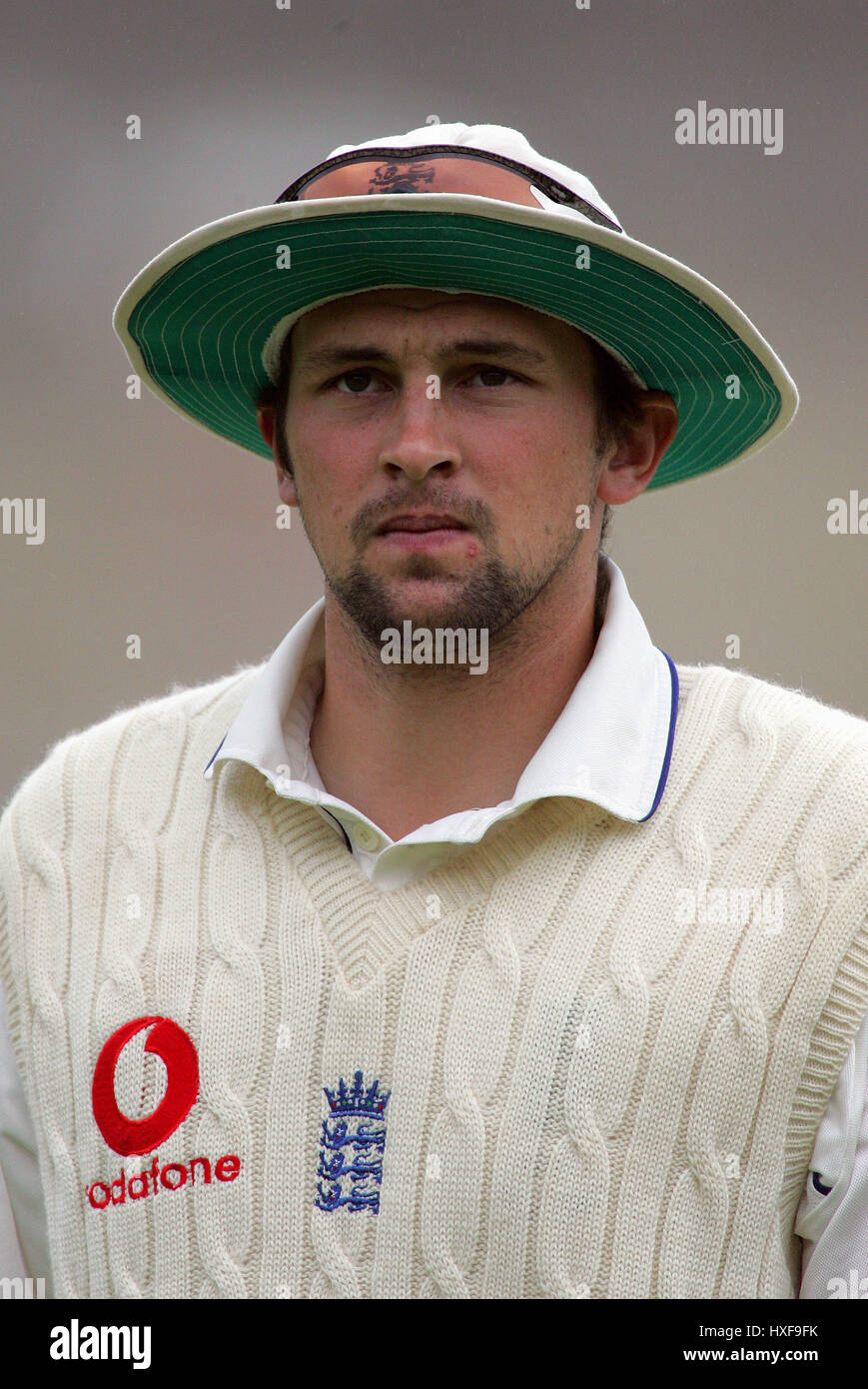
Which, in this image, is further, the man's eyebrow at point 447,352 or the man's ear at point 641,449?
the man's ear at point 641,449

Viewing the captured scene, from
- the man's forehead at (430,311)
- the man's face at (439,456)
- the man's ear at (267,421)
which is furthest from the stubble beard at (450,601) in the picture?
the man's ear at (267,421)

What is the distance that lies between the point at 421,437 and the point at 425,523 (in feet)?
0.27

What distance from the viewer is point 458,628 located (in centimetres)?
150

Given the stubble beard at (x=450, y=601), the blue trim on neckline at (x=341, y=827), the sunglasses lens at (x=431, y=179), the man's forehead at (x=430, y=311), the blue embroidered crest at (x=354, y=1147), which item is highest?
the sunglasses lens at (x=431, y=179)

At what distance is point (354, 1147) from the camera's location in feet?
4.58

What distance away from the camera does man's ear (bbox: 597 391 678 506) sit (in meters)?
1.67

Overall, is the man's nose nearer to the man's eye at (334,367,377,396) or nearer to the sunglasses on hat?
the man's eye at (334,367,377,396)

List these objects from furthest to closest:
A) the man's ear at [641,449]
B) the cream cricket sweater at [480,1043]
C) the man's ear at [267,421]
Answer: the man's ear at [267,421], the man's ear at [641,449], the cream cricket sweater at [480,1043]

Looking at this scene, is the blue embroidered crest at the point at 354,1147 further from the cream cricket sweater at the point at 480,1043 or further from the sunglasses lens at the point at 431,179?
the sunglasses lens at the point at 431,179

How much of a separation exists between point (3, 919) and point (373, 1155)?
53 cm

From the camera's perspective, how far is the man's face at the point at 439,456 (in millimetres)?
1465

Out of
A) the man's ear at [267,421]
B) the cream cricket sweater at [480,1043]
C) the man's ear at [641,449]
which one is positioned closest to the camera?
the cream cricket sweater at [480,1043]

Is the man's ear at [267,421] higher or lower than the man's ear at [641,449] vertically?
higher
